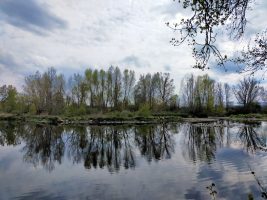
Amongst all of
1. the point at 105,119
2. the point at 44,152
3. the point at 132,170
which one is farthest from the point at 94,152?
the point at 105,119

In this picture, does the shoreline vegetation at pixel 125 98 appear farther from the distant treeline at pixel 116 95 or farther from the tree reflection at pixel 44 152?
the tree reflection at pixel 44 152

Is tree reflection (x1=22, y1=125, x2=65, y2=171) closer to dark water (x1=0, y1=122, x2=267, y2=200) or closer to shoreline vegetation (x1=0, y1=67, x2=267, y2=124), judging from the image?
dark water (x1=0, y1=122, x2=267, y2=200)

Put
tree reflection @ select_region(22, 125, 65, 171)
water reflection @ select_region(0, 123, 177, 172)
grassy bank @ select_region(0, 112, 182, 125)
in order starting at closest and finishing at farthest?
1. water reflection @ select_region(0, 123, 177, 172)
2. tree reflection @ select_region(22, 125, 65, 171)
3. grassy bank @ select_region(0, 112, 182, 125)

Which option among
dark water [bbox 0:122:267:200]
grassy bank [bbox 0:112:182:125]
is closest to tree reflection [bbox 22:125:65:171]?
dark water [bbox 0:122:267:200]

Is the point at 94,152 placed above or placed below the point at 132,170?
above

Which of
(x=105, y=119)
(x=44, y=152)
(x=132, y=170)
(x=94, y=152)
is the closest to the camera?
(x=132, y=170)

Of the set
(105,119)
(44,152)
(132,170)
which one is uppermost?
(105,119)

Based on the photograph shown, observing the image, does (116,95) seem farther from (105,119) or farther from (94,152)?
(94,152)

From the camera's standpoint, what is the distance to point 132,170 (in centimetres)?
1606

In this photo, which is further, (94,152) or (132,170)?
(94,152)

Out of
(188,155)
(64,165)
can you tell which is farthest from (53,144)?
(188,155)

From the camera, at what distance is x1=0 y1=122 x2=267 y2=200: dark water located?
39.9ft

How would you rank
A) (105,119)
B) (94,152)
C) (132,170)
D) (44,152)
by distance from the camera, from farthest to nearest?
(105,119), (44,152), (94,152), (132,170)

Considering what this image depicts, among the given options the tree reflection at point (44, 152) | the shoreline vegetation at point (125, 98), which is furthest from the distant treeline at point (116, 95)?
the tree reflection at point (44, 152)
